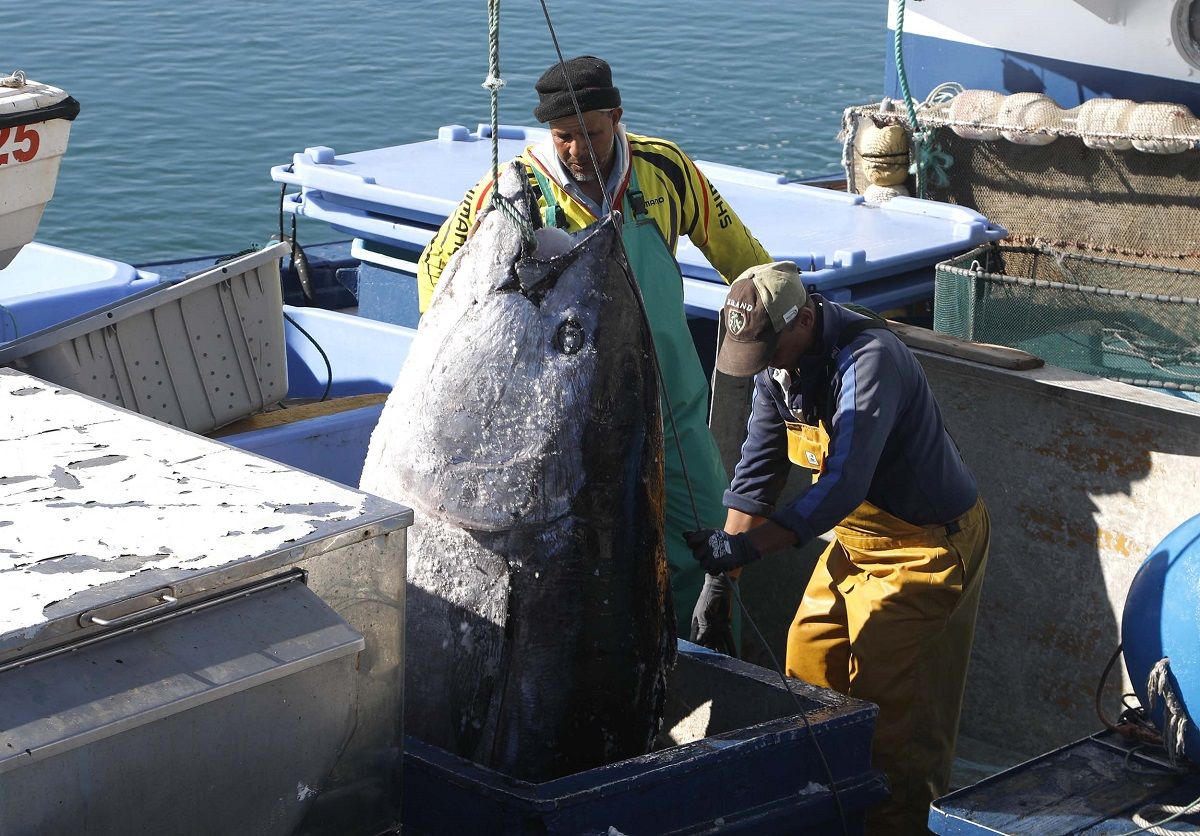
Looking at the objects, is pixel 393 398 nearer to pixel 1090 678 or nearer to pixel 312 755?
pixel 312 755

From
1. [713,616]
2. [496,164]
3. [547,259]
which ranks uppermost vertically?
[496,164]

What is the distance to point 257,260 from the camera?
475 centimetres

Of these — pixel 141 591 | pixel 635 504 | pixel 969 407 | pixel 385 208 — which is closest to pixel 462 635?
pixel 635 504

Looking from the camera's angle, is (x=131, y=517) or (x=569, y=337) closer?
(x=131, y=517)

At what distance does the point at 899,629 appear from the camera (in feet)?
11.9

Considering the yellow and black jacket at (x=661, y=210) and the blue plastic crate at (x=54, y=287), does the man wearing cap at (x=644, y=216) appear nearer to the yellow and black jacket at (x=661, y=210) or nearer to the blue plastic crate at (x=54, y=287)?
the yellow and black jacket at (x=661, y=210)

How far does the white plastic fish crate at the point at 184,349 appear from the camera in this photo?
408 centimetres

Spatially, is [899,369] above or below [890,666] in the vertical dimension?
above

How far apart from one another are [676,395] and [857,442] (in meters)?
0.75

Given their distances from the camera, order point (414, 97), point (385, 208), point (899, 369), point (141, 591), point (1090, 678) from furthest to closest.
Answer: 1. point (414, 97)
2. point (385, 208)
3. point (1090, 678)
4. point (899, 369)
5. point (141, 591)

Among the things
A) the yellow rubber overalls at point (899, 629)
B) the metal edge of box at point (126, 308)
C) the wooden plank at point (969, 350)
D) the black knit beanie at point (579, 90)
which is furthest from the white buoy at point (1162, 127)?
the metal edge of box at point (126, 308)

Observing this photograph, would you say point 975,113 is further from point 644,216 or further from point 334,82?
point 334,82

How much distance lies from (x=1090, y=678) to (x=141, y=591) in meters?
3.31

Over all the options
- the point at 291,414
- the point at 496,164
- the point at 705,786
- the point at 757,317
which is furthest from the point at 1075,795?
the point at 291,414
